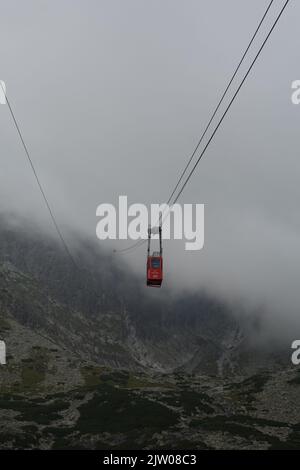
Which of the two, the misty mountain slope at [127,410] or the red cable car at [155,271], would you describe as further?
the misty mountain slope at [127,410]

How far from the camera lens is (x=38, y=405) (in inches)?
3044

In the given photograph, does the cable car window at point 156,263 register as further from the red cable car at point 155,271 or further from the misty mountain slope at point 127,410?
the misty mountain slope at point 127,410

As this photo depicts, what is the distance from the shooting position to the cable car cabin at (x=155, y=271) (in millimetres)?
44094

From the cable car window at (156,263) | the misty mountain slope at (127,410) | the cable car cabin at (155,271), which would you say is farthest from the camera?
the misty mountain slope at (127,410)

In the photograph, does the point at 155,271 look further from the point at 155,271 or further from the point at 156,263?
the point at 156,263

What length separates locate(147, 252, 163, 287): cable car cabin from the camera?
44094mm

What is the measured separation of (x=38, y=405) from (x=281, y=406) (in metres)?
42.4

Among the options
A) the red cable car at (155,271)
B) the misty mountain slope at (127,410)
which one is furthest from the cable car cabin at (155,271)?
the misty mountain slope at (127,410)

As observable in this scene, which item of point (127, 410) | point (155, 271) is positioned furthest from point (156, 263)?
point (127, 410)

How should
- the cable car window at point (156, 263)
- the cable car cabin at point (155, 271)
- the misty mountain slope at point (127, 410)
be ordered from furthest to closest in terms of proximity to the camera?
the misty mountain slope at point (127, 410)
the cable car window at point (156, 263)
the cable car cabin at point (155, 271)

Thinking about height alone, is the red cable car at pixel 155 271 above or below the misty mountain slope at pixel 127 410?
above

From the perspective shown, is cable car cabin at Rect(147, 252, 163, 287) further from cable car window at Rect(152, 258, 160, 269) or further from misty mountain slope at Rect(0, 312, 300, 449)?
misty mountain slope at Rect(0, 312, 300, 449)

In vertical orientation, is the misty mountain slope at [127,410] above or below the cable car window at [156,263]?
below
